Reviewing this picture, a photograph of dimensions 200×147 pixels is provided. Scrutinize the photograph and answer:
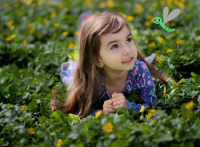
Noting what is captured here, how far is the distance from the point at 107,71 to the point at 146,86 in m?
0.36

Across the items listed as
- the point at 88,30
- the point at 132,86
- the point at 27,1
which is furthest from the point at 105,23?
the point at 27,1

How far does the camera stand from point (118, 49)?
2.35m

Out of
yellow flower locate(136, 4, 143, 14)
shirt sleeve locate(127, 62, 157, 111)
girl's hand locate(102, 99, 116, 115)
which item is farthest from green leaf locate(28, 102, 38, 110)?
yellow flower locate(136, 4, 143, 14)

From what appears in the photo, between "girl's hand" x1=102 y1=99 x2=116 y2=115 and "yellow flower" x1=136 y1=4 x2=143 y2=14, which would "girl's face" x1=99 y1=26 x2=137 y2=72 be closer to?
"girl's hand" x1=102 y1=99 x2=116 y2=115

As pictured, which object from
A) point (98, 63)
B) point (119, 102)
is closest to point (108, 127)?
point (119, 102)

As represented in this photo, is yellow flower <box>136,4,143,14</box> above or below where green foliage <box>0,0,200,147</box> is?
above

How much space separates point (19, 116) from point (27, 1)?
4.00 meters

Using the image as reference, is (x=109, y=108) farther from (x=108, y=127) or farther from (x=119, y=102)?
(x=108, y=127)

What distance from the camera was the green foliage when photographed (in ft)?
6.30

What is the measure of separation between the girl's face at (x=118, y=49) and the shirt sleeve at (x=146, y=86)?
0.31 metres

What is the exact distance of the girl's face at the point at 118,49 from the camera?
7.66 feet

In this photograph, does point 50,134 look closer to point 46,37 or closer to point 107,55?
point 107,55

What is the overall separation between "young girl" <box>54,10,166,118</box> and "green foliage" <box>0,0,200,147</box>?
0.12 m

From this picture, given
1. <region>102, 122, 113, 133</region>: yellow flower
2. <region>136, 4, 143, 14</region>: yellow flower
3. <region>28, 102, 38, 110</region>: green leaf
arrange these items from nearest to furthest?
<region>102, 122, 113, 133</region>: yellow flower → <region>28, 102, 38, 110</region>: green leaf → <region>136, 4, 143, 14</region>: yellow flower
